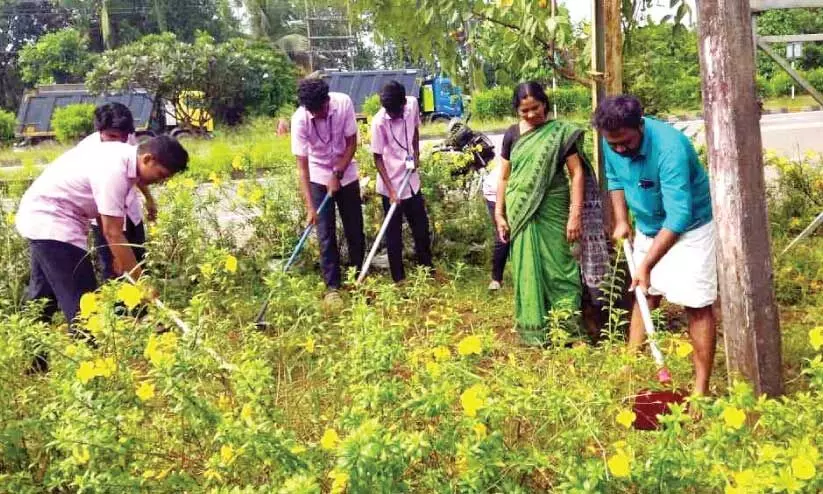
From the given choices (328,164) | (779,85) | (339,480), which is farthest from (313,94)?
(779,85)

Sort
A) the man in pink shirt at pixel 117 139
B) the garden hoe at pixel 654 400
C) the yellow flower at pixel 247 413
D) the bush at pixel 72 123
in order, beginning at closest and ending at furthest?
the yellow flower at pixel 247 413
the garden hoe at pixel 654 400
the man in pink shirt at pixel 117 139
the bush at pixel 72 123

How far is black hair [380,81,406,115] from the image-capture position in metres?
4.71

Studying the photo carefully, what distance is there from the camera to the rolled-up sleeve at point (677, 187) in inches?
110

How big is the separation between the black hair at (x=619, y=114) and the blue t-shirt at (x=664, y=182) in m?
0.13

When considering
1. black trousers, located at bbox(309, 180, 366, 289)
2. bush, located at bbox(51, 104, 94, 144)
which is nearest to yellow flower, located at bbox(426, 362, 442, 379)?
black trousers, located at bbox(309, 180, 366, 289)

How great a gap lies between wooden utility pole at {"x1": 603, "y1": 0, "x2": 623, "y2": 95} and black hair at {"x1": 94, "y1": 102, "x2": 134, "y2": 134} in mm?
2510

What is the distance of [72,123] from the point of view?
60.4ft

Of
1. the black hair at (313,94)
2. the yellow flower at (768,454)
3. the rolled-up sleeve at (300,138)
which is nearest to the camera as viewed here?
the yellow flower at (768,454)

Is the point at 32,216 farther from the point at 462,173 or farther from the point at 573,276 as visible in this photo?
the point at 462,173

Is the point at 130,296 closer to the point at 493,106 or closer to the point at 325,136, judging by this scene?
the point at 325,136

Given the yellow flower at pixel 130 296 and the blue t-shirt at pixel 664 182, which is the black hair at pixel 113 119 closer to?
the yellow flower at pixel 130 296

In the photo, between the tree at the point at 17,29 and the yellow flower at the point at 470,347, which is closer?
the yellow flower at the point at 470,347

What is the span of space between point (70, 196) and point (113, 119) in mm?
1093

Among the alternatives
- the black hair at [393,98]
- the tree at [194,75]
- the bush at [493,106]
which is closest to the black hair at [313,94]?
the black hair at [393,98]
